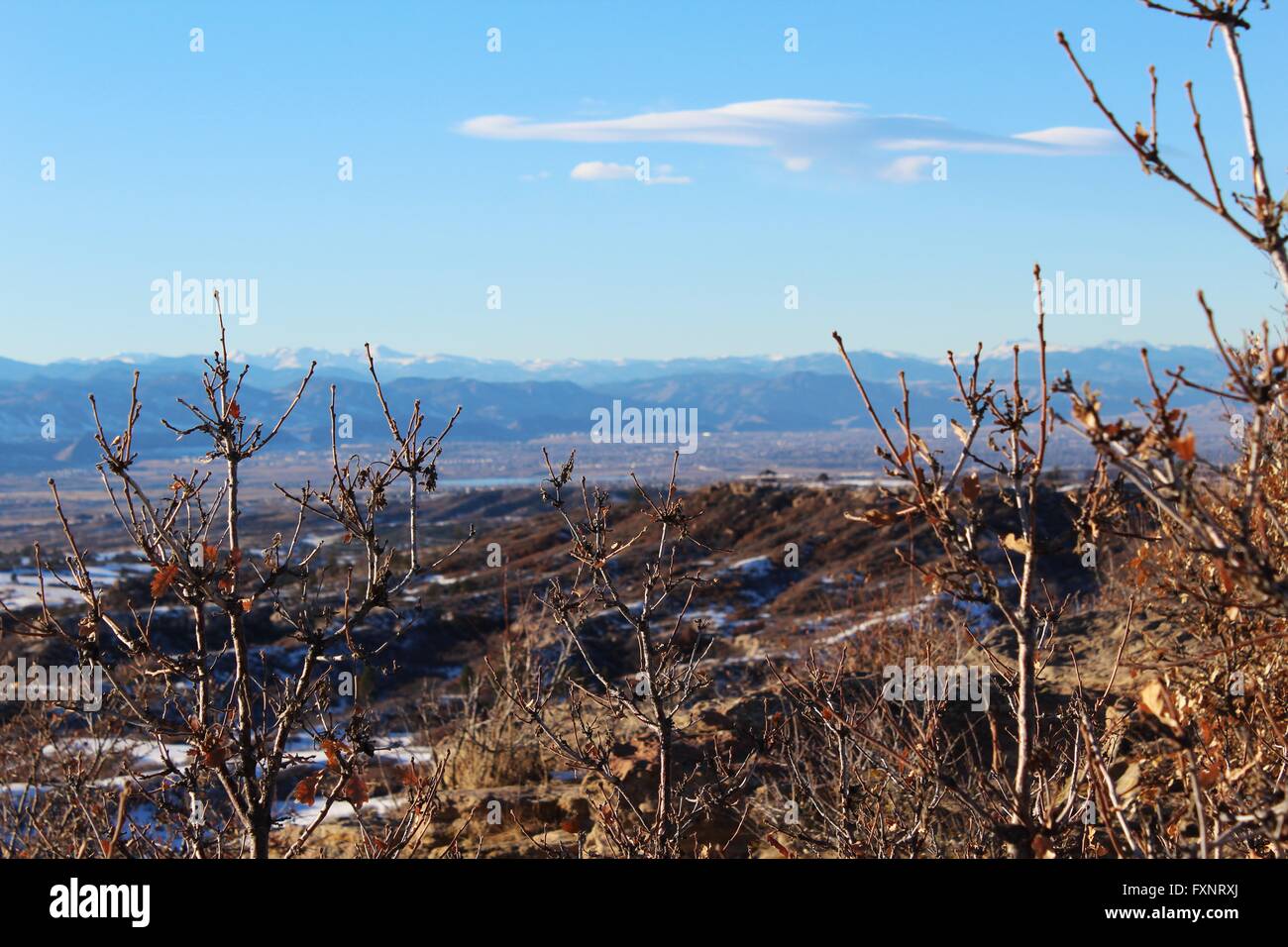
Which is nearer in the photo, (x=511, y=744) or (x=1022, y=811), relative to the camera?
(x=1022, y=811)

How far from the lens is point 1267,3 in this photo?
218cm

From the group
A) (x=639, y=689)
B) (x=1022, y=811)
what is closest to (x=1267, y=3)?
(x=1022, y=811)

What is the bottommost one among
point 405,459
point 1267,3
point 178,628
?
point 178,628

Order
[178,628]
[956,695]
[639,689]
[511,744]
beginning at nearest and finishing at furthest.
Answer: [639,689] → [956,695] → [511,744] → [178,628]

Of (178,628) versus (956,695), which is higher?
(956,695)

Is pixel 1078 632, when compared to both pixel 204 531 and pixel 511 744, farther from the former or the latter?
pixel 204 531

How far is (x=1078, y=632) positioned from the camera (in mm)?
9477

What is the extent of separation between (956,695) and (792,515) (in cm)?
2098

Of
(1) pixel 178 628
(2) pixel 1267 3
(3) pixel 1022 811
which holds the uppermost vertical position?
(2) pixel 1267 3

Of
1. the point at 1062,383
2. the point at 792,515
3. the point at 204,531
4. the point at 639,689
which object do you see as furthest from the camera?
the point at 792,515

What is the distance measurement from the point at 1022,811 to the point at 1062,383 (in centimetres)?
81
